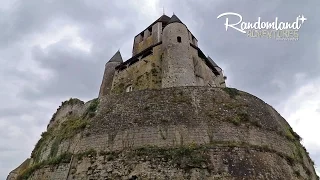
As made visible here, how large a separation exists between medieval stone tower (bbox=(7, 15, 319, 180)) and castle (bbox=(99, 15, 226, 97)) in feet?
28.3

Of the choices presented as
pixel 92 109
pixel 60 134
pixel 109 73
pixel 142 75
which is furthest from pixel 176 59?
pixel 60 134

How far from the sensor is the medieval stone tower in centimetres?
1271

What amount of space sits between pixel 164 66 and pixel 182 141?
12639 millimetres

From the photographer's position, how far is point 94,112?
51.9ft

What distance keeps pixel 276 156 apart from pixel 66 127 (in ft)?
36.2

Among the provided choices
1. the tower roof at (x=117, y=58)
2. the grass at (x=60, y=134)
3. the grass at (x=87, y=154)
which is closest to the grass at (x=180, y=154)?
the grass at (x=87, y=154)

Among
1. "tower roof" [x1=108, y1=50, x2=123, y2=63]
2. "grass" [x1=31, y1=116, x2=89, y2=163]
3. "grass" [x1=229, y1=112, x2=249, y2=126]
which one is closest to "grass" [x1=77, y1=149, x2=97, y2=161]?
"grass" [x1=31, y1=116, x2=89, y2=163]

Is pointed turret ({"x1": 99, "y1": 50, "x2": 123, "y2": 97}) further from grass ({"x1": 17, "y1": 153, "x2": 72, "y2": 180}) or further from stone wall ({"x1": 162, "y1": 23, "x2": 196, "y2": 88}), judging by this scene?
grass ({"x1": 17, "y1": 153, "x2": 72, "y2": 180})

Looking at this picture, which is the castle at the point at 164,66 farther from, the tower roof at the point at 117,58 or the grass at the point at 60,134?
the grass at the point at 60,134

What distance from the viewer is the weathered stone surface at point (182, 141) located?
12688mm

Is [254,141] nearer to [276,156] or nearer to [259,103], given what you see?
[276,156]

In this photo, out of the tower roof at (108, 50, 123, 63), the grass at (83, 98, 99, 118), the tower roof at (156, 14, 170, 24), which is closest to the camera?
the grass at (83, 98, 99, 118)

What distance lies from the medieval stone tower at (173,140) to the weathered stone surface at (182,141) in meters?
0.04

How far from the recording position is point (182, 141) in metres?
13.4
